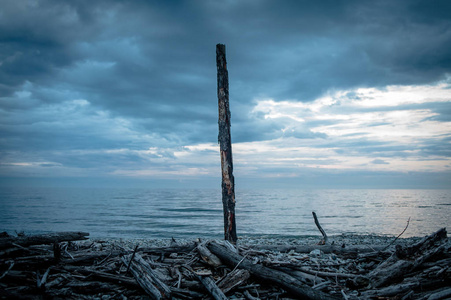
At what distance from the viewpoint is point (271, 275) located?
5.28 metres

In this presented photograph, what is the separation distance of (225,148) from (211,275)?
15.5ft

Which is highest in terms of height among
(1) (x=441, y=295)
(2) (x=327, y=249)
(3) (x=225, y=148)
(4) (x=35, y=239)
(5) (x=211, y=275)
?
(3) (x=225, y=148)

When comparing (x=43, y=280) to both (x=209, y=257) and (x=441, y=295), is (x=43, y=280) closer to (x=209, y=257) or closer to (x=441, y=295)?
(x=209, y=257)

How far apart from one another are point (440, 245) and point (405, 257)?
74 cm

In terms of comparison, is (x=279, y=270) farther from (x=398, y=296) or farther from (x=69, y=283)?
(x=69, y=283)

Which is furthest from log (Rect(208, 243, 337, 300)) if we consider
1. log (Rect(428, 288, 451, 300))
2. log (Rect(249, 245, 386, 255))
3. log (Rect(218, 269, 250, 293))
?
log (Rect(249, 245, 386, 255))

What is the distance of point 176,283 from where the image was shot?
526 centimetres

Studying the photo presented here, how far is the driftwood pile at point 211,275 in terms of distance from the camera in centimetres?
471

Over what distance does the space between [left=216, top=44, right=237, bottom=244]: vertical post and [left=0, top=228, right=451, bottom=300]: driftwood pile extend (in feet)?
8.82

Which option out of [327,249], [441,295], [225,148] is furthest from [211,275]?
[225,148]

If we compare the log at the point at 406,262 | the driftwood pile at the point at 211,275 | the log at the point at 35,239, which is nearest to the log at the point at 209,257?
the driftwood pile at the point at 211,275

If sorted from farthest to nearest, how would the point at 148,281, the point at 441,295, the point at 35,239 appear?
the point at 35,239, the point at 148,281, the point at 441,295

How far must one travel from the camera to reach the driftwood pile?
4715mm

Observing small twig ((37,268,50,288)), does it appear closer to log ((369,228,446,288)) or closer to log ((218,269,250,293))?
log ((218,269,250,293))
